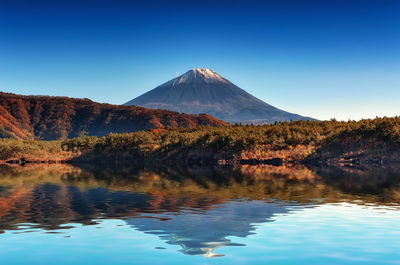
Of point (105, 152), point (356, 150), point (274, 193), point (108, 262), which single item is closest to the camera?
point (108, 262)

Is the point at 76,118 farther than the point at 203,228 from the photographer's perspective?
Yes

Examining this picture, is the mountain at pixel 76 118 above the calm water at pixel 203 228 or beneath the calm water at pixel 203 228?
above

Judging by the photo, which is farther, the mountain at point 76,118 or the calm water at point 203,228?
the mountain at point 76,118

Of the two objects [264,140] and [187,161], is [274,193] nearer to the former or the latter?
[264,140]

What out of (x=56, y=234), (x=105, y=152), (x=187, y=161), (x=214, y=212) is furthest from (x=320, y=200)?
(x=105, y=152)

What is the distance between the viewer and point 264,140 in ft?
156

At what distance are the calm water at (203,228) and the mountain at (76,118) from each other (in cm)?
13399

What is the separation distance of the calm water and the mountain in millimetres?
133987

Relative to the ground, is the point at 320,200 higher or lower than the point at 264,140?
lower

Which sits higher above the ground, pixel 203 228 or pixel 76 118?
pixel 76 118

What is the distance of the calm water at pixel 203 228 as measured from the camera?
8.48 m

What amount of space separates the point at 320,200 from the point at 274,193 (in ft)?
9.48

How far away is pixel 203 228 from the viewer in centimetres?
1112

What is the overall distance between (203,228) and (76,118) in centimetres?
16747
